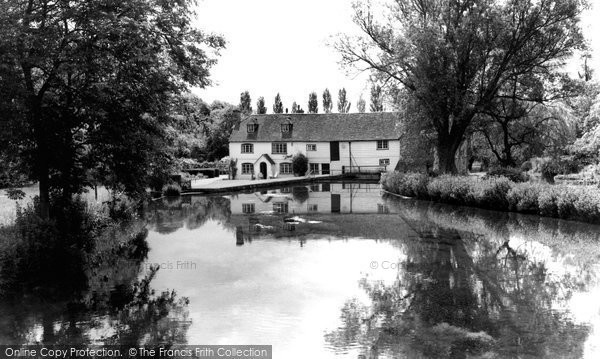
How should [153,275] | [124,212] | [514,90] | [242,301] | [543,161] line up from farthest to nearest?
1. [543,161]
2. [514,90]
3. [124,212]
4. [153,275]
5. [242,301]

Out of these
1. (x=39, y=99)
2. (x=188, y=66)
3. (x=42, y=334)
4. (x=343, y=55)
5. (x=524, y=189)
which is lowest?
(x=42, y=334)

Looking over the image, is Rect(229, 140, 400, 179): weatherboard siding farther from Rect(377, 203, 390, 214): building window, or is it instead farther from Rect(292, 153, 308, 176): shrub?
Rect(377, 203, 390, 214): building window

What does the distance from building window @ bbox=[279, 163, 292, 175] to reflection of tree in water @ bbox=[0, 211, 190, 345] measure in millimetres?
40687

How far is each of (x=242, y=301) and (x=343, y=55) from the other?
24.8 meters

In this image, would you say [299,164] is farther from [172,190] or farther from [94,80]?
[94,80]

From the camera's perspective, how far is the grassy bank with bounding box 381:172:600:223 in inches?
797

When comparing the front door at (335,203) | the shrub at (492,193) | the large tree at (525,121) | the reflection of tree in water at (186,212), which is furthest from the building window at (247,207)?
the large tree at (525,121)

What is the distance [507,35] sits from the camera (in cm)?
2872

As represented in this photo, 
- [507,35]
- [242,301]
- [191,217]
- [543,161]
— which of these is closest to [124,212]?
[191,217]

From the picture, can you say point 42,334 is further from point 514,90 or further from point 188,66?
point 514,90

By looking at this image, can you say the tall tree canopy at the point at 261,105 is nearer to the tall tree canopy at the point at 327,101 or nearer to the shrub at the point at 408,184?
the tall tree canopy at the point at 327,101

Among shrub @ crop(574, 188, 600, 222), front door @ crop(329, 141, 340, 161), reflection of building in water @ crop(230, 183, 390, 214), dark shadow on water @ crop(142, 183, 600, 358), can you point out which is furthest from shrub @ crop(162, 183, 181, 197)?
shrub @ crop(574, 188, 600, 222)

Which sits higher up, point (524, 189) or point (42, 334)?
point (524, 189)

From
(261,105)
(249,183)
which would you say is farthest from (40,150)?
(261,105)
